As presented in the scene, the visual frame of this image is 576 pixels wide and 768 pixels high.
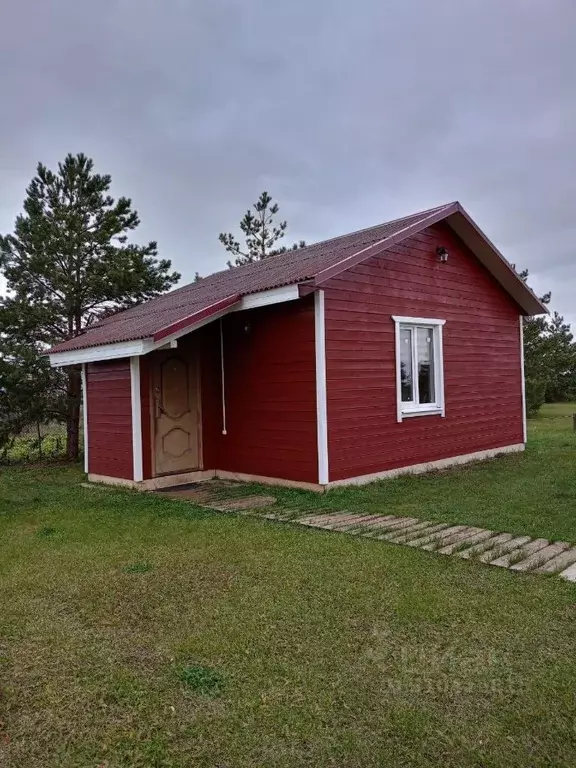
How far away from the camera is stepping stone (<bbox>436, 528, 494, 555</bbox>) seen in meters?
4.81

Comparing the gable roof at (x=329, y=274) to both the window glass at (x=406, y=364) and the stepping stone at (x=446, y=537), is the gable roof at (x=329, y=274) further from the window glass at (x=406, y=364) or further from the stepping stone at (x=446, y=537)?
the stepping stone at (x=446, y=537)

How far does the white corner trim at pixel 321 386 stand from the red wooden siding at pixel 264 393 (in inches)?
3.5

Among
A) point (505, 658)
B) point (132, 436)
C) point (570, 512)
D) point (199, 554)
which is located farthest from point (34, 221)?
point (505, 658)

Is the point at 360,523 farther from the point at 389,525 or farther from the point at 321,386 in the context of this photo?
the point at 321,386

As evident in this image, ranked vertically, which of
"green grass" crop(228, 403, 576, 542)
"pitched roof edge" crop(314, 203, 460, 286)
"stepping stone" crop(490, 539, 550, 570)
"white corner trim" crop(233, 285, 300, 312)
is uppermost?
"pitched roof edge" crop(314, 203, 460, 286)

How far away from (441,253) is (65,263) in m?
7.93

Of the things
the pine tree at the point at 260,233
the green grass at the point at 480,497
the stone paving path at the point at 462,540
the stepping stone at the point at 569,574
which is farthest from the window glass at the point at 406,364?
the pine tree at the point at 260,233

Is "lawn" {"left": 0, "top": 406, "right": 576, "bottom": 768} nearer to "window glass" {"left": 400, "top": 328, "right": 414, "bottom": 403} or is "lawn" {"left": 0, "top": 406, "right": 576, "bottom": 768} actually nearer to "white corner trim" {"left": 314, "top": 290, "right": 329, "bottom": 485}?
"white corner trim" {"left": 314, "top": 290, "right": 329, "bottom": 485}

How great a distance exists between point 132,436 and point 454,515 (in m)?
4.71

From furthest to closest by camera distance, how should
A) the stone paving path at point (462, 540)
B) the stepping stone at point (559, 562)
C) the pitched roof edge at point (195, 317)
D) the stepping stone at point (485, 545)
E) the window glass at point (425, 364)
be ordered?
the window glass at point (425, 364) → the pitched roof edge at point (195, 317) → the stepping stone at point (485, 545) → the stone paving path at point (462, 540) → the stepping stone at point (559, 562)

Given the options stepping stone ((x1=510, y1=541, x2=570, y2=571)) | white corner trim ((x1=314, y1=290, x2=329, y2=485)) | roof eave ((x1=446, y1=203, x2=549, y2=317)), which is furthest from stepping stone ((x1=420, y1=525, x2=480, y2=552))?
roof eave ((x1=446, y1=203, x2=549, y2=317))

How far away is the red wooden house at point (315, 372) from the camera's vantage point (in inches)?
310

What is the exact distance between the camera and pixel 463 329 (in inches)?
410

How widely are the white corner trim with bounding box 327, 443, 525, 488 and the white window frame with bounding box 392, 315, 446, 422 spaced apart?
80 cm
